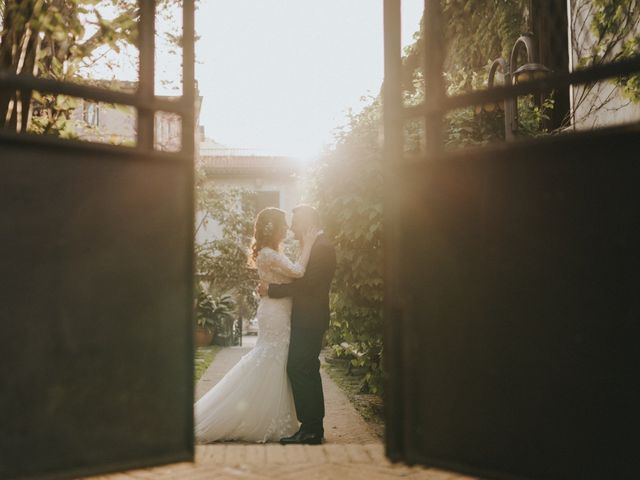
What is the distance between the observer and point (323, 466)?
430 centimetres

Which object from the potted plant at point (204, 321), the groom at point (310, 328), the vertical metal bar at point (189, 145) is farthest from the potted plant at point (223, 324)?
the vertical metal bar at point (189, 145)

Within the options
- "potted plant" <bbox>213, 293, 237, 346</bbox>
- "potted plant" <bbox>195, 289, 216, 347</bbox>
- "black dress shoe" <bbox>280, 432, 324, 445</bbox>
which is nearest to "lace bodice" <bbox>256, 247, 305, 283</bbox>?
"black dress shoe" <bbox>280, 432, 324, 445</bbox>

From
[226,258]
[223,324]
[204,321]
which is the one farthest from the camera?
[226,258]

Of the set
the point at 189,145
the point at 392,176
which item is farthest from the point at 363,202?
the point at 189,145

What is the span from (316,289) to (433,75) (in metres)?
3.20

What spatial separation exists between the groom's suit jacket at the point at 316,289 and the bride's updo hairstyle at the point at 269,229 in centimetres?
49

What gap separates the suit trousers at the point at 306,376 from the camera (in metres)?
5.77

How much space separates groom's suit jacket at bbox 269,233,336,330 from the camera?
5.89 m

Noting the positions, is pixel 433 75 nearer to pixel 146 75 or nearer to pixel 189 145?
pixel 189 145

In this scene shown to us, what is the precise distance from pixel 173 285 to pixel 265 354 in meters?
3.41

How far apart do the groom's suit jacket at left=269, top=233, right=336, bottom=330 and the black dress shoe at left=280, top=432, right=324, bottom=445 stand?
36.6 inches

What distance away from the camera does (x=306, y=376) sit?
5.90 meters

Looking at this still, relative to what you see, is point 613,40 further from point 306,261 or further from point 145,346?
point 145,346

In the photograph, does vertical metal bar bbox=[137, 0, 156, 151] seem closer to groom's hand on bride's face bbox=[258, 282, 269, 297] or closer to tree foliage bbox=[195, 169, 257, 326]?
groom's hand on bride's face bbox=[258, 282, 269, 297]
